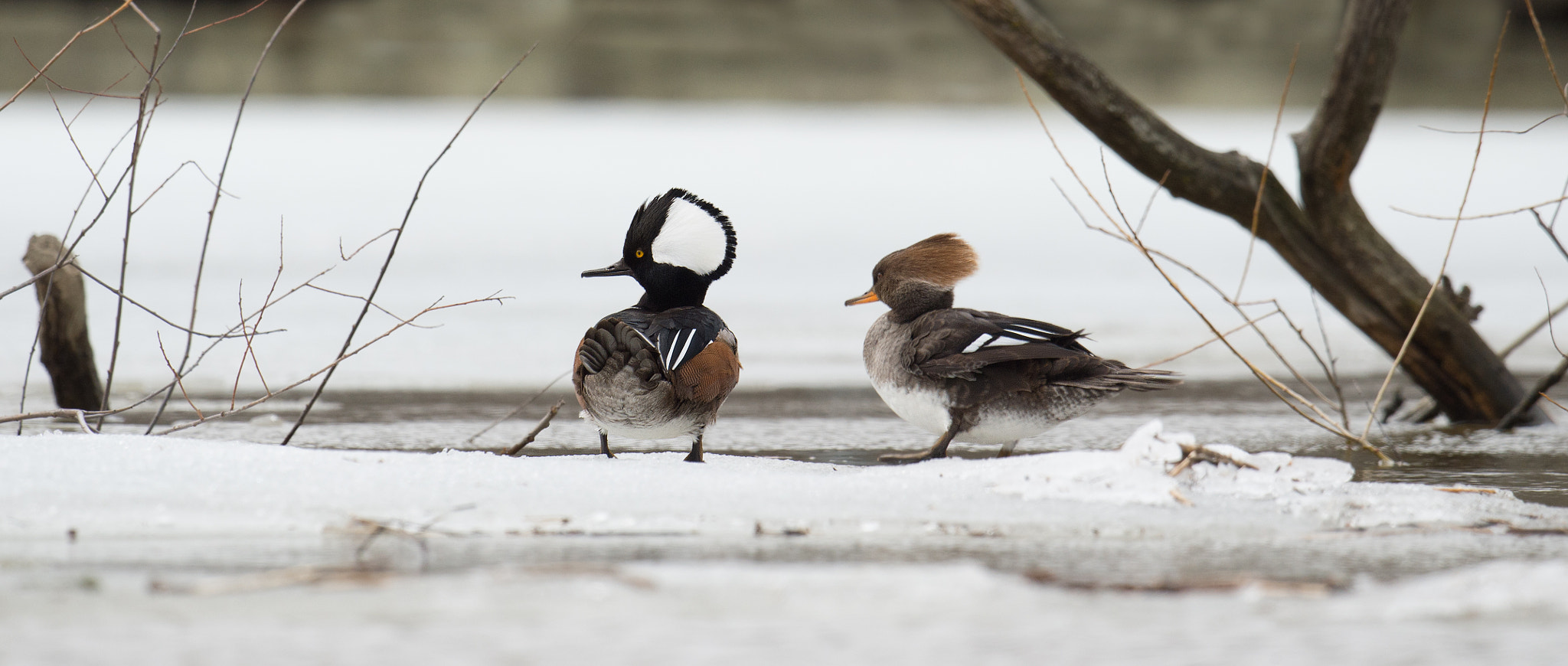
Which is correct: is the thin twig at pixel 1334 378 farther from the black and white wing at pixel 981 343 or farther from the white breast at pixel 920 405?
the white breast at pixel 920 405

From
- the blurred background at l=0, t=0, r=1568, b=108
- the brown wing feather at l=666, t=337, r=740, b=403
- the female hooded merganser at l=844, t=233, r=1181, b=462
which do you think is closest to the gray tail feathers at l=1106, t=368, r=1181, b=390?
the female hooded merganser at l=844, t=233, r=1181, b=462

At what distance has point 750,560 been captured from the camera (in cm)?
196

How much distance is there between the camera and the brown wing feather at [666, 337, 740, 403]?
2.92 m

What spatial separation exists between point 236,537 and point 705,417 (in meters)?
1.25

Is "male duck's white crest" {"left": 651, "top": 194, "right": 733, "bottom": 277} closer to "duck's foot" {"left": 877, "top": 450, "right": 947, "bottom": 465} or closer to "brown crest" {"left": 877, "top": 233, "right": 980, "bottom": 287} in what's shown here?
"brown crest" {"left": 877, "top": 233, "right": 980, "bottom": 287}

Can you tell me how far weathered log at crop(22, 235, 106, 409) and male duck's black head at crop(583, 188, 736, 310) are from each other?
154 centimetres

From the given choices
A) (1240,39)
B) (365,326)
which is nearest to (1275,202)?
(365,326)

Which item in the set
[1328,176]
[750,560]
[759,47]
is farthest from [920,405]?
[759,47]

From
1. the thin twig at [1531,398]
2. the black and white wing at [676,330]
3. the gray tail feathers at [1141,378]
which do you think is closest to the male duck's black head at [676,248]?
the black and white wing at [676,330]

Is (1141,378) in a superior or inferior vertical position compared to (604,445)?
superior

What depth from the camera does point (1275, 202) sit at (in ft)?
11.2

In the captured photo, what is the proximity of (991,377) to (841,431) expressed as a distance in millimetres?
943

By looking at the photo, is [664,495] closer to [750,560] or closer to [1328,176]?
[750,560]

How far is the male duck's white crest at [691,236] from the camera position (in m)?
3.24
